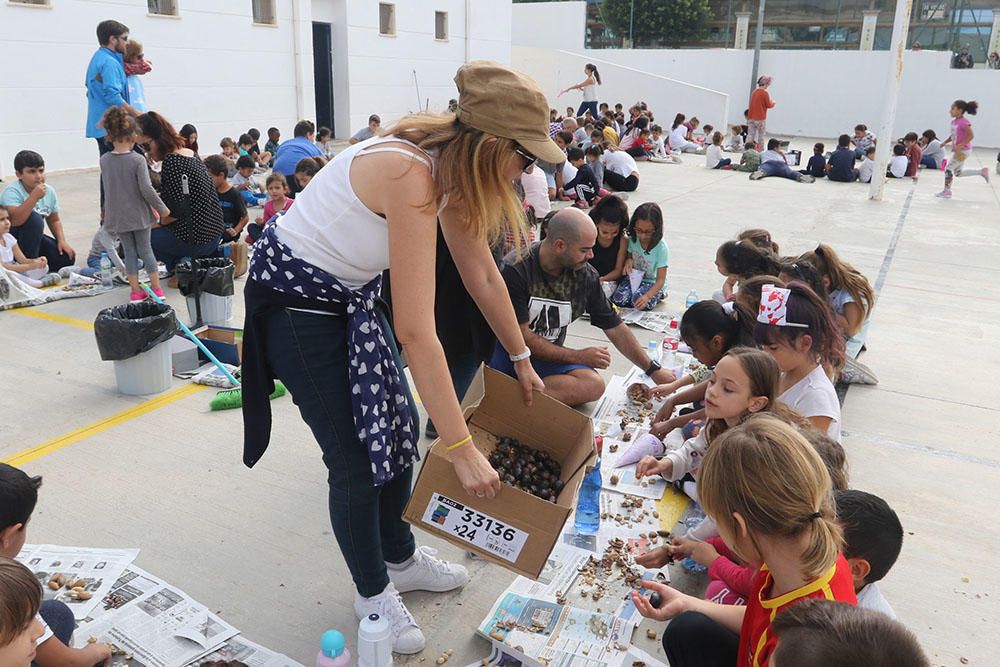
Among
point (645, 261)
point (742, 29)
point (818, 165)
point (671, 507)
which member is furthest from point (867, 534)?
point (742, 29)

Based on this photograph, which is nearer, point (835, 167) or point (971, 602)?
point (971, 602)

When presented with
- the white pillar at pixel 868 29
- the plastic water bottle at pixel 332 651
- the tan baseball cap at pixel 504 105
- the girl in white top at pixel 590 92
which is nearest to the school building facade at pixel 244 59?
the girl in white top at pixel 590 92

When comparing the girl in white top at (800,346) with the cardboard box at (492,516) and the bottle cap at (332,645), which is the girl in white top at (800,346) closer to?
the cardboard box at (492,516)

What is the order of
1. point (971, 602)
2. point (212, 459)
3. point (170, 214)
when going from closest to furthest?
point (971, 602)
point (212, 459)
point (170, 214)

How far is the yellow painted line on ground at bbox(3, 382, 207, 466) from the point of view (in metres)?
3.51

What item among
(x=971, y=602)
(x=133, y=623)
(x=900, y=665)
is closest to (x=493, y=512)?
(x=900, y=665)

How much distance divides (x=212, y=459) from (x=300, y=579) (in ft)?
3.54

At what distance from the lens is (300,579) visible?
2.69 m

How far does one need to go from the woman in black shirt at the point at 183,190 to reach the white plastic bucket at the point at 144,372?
1.25 meters

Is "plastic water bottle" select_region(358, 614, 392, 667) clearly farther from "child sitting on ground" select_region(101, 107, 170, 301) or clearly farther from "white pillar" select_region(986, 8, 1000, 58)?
"white pillar" select_region(986, 8, 1000, 58)

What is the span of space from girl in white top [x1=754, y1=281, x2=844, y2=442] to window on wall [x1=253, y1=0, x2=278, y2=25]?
1509 centimetres

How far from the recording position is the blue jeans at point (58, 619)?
2076mm

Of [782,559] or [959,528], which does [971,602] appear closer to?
[959,528]

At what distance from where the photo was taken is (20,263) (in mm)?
6035
